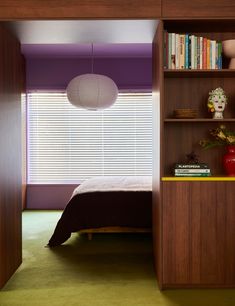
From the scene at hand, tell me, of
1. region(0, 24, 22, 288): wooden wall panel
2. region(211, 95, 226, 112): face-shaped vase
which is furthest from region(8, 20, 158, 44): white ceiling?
region(211, 95, 226, 112): face-shaped vase

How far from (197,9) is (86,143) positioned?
14.5 ft

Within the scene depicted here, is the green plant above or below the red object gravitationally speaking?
above

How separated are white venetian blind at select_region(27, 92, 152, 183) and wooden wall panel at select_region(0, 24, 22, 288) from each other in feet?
11.3

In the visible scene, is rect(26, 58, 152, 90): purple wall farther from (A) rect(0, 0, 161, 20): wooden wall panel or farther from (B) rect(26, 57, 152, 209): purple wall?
(A) rect(0, 0, 161, 20): wooden wall panel

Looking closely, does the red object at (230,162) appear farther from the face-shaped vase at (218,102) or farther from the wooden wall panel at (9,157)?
the wooden wall panel at (9,157)

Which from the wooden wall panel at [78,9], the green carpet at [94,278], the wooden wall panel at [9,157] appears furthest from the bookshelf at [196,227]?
the wooden wall panel at [9,157]

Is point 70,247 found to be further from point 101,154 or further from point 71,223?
point 101,154

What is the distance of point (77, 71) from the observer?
23.5 feet

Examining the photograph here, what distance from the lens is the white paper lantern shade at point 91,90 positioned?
4.78m

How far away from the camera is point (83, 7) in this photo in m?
3.20

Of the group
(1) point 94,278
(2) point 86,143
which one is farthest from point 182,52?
(2) point 86,143

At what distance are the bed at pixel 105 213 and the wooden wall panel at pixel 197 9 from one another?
2.22m

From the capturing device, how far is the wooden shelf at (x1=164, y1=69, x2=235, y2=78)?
3273 mm

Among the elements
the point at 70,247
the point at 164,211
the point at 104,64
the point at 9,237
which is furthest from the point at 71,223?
the point at 104,64
